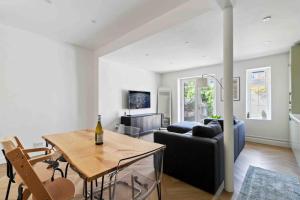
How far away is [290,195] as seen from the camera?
6.23ft

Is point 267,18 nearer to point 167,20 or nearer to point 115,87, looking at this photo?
point 167,20

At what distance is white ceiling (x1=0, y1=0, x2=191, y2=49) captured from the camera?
218 cm

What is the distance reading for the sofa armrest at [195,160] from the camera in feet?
6.20

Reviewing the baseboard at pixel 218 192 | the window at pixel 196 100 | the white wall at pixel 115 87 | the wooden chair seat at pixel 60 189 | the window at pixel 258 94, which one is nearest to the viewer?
the wooden chair seat at pixel 60 189

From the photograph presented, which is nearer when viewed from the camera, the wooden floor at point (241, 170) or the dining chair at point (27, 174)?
the dining chair at point (27, 174)

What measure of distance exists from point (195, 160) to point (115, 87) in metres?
3.62

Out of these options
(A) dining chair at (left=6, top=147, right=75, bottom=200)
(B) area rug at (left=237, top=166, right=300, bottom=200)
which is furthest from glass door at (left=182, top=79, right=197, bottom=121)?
(A) dining chair at (left=6, top=147, right=75, bottom=200)

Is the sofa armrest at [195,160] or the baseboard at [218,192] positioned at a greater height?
the sofa armrest at [195,160]

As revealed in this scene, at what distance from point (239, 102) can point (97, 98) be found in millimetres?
4293

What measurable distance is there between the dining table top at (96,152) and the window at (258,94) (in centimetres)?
436

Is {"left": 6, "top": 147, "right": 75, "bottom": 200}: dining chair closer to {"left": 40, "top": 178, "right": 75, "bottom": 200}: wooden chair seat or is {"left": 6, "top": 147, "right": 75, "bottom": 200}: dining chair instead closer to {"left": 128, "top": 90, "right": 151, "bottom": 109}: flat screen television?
{"left": 40, "top": 178, "right": 75, "bottom": 200}: wooden chair seat

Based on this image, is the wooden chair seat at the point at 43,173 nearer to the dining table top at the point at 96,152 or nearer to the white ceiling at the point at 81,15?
the dining table top at the point at 96,152

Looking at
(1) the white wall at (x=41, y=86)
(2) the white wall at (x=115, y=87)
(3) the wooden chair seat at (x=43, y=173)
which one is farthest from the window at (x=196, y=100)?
(3) the wooden chair seat at (x=43, y=173)

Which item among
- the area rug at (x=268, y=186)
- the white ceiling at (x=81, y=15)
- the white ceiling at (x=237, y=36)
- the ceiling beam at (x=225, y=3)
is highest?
the white ceiling at (x=81, y=15)
